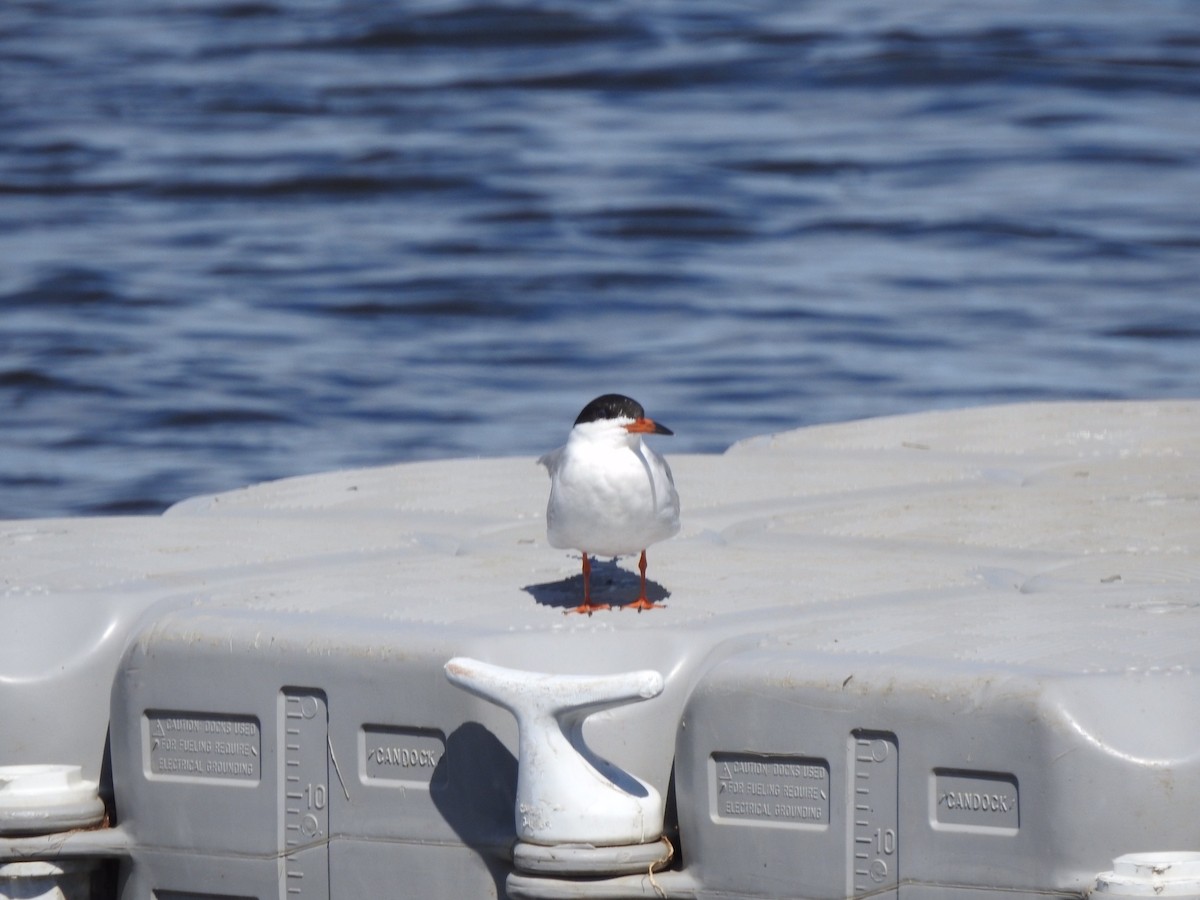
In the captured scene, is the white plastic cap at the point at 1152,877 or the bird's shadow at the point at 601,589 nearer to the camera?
the white plastic cap at the point at 1152,877

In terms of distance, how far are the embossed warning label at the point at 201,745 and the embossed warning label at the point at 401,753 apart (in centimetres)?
22

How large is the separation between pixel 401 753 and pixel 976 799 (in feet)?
3.32

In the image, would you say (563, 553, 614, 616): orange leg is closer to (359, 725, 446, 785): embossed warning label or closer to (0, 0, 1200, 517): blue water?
(359, 725, 446, 785): embossed warning label

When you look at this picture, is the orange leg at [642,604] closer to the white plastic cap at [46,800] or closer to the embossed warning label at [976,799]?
the embossed warning label at [976,799]

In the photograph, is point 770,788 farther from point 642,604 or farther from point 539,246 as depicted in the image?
point 539,246

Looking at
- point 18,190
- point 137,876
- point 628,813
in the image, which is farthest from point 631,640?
point 18,190

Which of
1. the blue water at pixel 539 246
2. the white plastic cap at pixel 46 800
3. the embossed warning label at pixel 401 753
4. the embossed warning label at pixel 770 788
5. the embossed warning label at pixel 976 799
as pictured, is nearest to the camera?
the embossed warning label at pixel 976 799

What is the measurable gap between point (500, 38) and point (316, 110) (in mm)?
2419

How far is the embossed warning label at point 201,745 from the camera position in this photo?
373 cm

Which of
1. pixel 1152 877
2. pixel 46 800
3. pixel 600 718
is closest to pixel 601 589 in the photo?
pixel 600 718

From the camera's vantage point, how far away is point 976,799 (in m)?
3.15

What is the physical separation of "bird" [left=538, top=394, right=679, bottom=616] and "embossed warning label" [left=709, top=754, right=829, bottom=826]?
54 centimetres

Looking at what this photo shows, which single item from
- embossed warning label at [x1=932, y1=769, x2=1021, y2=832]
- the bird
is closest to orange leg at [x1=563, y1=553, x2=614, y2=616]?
the bird

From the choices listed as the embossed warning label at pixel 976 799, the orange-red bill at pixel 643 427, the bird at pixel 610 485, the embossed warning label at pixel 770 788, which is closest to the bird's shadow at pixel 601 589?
the bird at pixel 610 485
